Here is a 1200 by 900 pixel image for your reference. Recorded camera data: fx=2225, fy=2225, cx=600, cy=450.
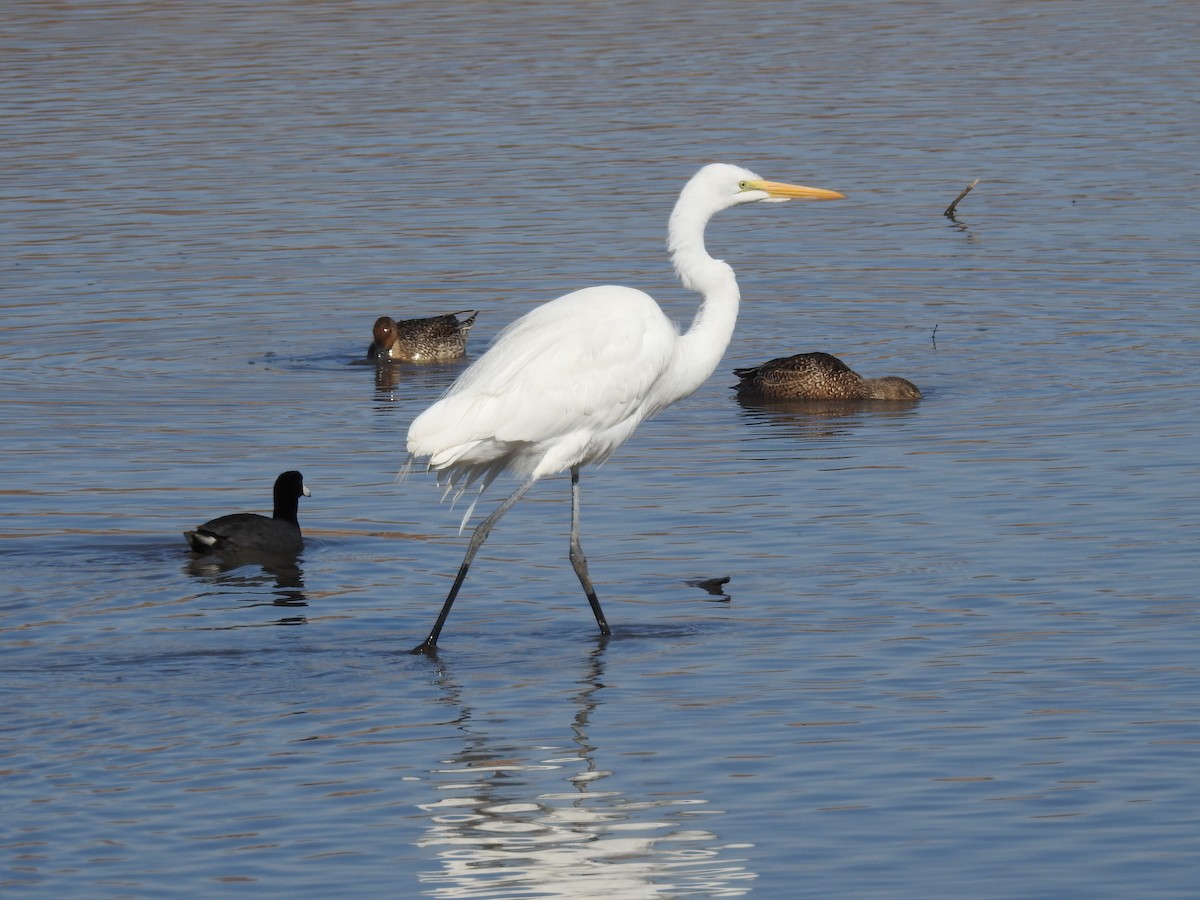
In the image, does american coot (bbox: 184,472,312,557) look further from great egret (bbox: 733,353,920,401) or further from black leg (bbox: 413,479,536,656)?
great egret (bbox: 733,353,920,401)

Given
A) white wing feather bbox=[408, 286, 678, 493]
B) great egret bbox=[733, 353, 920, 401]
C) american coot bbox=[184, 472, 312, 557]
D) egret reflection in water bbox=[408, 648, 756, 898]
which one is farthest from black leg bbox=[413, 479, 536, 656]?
great egret bbox=[733, 353, 920, 401]

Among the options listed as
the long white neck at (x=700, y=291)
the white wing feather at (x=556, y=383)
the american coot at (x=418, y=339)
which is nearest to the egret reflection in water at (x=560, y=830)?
the white wing feather at (x=556, y=383)

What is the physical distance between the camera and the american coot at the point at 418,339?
17.3m

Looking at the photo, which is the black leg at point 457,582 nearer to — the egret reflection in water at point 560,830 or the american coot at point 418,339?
the egret reflection in water at point 560,830

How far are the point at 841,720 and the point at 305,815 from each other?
2167 millimetres

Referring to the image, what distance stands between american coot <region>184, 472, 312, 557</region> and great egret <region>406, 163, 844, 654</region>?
1.57 metres

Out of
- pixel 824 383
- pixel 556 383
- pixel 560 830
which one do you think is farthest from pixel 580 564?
pixel 824 383

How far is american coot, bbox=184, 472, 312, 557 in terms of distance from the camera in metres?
11.4

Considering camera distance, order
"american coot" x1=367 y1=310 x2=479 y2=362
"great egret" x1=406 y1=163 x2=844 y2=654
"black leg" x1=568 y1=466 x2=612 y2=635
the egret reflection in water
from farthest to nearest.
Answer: "american coot" x1=367 y1=310 x2=479 y2=362
"black leg" x1=568 y1=466 x2=612 y2=635
"great egret" x1=406 y1=163 x2=844 y2=654
the egret reflection in water

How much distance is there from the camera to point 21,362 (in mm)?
17141

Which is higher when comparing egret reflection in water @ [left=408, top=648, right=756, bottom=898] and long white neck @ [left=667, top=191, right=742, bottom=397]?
long white neck @ [left=667, top=191, right=742, bottom=397]

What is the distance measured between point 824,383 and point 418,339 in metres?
3.60

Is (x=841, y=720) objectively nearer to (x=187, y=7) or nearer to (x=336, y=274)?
(x=336, y=274)

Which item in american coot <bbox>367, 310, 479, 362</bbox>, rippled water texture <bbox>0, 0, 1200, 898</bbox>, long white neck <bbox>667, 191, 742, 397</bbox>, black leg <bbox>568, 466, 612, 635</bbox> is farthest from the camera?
american coot <bbox>367, 310, 479, 362</bbox>
